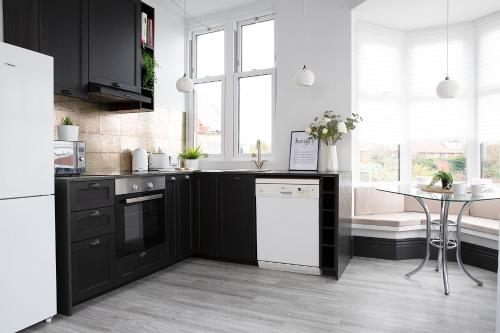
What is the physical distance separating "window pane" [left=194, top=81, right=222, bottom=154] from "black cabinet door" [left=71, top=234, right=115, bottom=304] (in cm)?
222

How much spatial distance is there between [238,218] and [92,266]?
151 cm

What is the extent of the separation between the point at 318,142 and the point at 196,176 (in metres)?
1.41

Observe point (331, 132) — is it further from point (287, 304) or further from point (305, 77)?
point (287, 304)

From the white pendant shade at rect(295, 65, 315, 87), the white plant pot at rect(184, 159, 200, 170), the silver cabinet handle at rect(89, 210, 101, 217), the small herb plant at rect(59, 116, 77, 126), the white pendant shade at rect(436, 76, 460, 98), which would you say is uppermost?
the white pendant shade at rect(295, 65, 315, 87)

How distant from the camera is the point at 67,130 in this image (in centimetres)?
312

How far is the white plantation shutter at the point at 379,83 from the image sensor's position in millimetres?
4348

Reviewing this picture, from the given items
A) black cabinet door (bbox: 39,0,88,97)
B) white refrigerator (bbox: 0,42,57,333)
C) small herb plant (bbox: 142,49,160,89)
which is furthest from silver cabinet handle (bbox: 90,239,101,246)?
small herb plant (bbox: 142,49,160,89)

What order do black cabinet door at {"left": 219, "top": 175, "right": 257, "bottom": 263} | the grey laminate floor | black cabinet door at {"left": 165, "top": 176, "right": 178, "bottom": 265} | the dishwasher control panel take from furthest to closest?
black cabinet door at {"left": 219, "top": 175, "right": 257, "bottom": 263}, black cabinet door at {"left": 165, "top": 176, "right": 178, "bottom": 265}, the dishwasher control panel, the grey laminate floor

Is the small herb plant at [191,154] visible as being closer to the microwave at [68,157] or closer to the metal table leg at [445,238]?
the microwave at [68,157]

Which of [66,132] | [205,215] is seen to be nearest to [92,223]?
[66,132]

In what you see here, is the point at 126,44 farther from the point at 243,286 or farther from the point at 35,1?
the point at 243,286

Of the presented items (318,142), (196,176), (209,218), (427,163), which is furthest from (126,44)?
(427,163)

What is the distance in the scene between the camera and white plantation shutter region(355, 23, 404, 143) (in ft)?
14.3

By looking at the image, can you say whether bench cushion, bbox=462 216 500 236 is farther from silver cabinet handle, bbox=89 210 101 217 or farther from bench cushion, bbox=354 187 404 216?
silver cabinet handle, bbox=89 210 101 217
